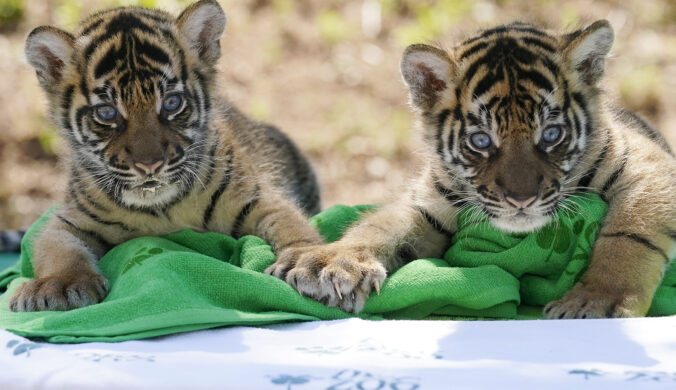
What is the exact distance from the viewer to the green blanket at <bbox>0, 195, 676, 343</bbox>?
2598mm

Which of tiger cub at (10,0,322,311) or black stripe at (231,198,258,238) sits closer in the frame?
tiger cub at (10,0,322,311)

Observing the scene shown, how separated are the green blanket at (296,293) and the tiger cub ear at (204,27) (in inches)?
31.1

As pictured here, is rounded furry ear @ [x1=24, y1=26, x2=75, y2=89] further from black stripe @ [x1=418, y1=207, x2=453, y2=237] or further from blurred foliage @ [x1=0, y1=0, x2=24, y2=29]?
blurred foliage @ [x1=0, y1=0, x2=24, y2=29]

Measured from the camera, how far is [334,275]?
9.14 ft

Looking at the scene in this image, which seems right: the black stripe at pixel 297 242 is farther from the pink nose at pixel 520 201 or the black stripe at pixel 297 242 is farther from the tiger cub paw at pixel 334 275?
the pink nose at pixel 520 201

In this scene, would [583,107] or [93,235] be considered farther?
[93,235]

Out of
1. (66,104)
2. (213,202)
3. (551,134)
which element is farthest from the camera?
(213,202)

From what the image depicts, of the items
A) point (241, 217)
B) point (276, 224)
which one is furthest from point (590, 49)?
point (241, 217)

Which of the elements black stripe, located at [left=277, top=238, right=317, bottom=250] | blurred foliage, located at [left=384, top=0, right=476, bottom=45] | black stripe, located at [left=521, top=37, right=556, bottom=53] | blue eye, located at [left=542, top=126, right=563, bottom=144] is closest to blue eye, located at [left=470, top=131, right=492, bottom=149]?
blue eye, located at [left=542, top=126, right=563, bottom=144]

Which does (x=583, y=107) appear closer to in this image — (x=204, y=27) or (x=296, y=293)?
(x=296, y=293)

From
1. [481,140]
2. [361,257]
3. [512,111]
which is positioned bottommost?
[361,257]

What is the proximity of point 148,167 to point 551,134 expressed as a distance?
134cm

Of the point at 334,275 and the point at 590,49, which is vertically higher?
the point at 590,49

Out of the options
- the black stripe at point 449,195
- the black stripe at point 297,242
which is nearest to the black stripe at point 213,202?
the black stripe at point 297,242
